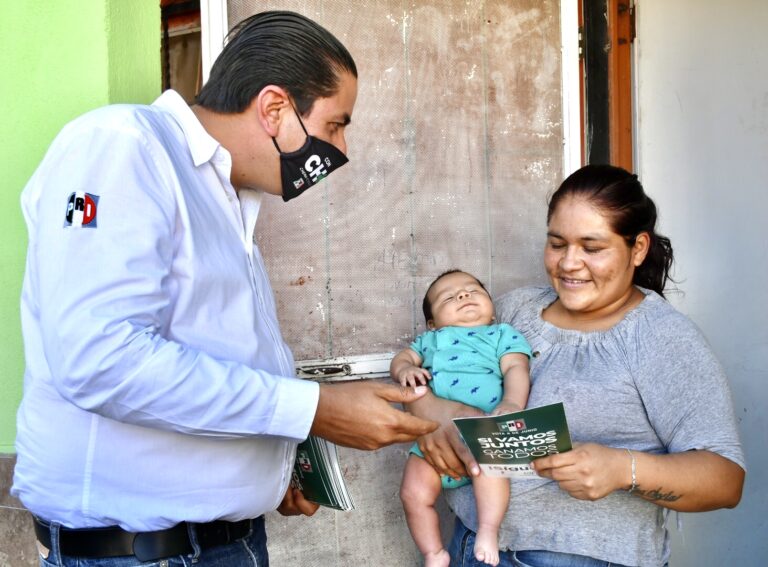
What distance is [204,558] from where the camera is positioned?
5.86ft

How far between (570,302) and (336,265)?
3.17ft

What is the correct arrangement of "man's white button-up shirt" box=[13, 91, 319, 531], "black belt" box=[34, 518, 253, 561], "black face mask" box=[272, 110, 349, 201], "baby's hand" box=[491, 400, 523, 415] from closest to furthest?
"man's white button-up shirt" box=[13, 91, 319, 531] → "black belt" box=[34, 518, 253, 561] → "black face mask" box=[272, 110, 349, 201] → "baby's hand" box=[491, 400, 523, 415]

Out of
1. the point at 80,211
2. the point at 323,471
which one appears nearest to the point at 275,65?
the point at 80,211

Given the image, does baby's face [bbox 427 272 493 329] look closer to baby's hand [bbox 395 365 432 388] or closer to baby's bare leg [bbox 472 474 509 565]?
baby's hand [bbox 395 365 432 388]

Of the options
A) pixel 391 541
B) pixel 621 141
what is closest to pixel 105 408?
pixel 391 541

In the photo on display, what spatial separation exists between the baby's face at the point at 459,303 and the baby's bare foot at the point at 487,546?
74 cm

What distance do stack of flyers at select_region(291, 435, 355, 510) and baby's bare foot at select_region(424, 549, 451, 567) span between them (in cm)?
56

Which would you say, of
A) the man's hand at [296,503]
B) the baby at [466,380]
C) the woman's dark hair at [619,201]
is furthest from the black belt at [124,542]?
the woman's dark hair at [619,201]

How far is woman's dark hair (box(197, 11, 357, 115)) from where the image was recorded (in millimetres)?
1851

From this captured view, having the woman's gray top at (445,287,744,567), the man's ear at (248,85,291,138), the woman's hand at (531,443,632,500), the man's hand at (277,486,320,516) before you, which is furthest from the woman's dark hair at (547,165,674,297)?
the man's hand at (277,486,320,516)

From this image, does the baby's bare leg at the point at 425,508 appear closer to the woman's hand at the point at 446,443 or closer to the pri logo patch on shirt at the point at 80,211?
the woman's hand at the point at 446,443

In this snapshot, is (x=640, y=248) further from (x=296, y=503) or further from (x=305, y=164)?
(x=296, y=503)

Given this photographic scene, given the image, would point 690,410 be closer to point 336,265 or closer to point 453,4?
point 336,265

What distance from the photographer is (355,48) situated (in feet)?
10.2
